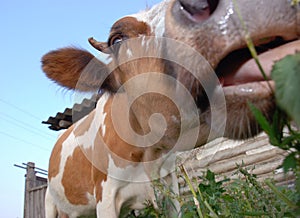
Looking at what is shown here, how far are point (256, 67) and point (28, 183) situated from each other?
9363mm

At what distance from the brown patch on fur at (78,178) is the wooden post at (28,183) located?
5744 millimetres

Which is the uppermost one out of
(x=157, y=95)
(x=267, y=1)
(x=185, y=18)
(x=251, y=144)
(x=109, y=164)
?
(x=251, y=144)

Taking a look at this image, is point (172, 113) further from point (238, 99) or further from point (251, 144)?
point (251, 144)

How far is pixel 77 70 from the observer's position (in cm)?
233

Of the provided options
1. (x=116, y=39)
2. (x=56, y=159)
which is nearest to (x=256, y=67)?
(x=116, y=39)

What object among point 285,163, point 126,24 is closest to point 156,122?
point 126,24

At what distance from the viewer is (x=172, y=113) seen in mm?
1986

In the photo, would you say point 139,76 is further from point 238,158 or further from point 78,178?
point 238,158

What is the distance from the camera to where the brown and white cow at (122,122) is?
1.91 m

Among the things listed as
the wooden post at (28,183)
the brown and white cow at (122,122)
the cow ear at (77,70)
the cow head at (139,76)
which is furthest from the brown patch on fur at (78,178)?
the wooden post at (28,183)

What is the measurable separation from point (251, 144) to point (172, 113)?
3256mm

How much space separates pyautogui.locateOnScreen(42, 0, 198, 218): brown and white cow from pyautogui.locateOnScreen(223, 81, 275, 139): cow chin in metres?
0.36

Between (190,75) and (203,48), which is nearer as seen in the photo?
(203,48)

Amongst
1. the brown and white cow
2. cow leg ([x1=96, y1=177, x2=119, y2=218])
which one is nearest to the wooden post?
the brown and white cow
